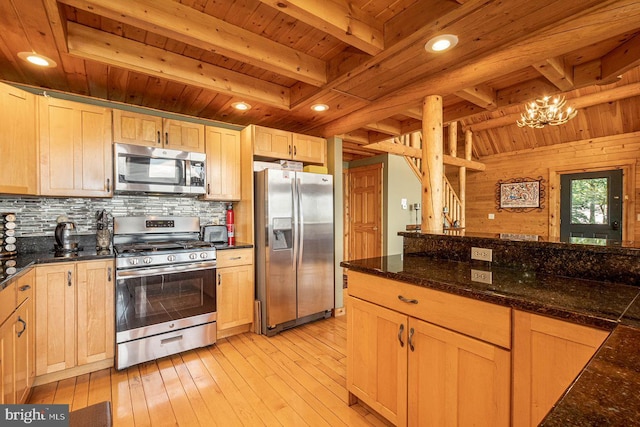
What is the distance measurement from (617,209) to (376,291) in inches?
235

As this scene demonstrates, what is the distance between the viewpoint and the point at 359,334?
75.0 inches

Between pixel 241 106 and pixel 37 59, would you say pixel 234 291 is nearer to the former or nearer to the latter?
pixel 241 106

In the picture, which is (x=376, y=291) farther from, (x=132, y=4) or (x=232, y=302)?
(x=132, y=4)

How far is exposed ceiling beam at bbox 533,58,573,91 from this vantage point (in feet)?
7.31

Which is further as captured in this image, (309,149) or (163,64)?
(309,149)

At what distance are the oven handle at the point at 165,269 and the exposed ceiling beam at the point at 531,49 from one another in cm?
228

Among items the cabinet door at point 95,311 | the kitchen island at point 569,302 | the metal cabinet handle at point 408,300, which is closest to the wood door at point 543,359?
the kitchen island at point 569,302

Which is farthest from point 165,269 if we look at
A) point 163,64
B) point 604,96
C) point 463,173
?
point 604,96

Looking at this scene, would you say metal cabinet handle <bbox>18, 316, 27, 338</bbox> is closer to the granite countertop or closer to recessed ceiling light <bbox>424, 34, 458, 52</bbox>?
the granite countertop

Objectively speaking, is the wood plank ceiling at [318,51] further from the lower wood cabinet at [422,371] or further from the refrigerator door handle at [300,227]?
the lower wood cabinet at [422,371]

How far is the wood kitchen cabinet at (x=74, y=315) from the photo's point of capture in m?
2.20

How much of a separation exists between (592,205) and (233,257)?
21.0 feet

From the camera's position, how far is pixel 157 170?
2.85 m

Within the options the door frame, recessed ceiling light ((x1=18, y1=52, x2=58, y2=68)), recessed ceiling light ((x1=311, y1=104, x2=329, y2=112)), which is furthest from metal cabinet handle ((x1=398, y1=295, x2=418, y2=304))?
the door frame
